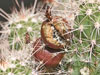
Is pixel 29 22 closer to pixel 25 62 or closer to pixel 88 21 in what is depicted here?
pixel 25 62

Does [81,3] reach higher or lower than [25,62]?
higher

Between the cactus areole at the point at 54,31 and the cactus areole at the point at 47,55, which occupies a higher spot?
the cactus areole at the point at 54,31

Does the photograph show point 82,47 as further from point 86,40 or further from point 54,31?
point 54,31

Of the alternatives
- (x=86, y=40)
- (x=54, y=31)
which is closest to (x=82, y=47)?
(x=86, y=40)

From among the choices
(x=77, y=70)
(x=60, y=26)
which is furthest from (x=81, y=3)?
(x=77, y=70)

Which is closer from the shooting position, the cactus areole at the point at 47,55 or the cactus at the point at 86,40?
the cactus at the point at 86,40
